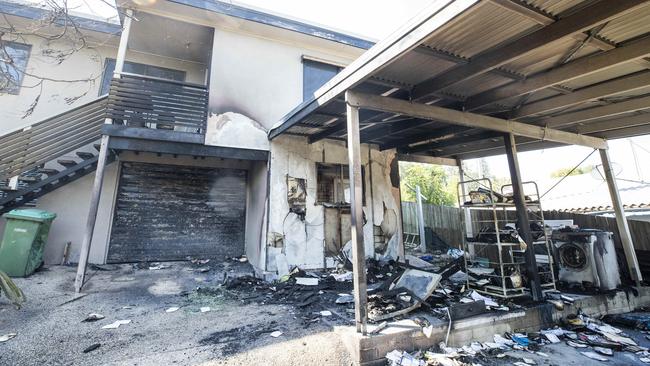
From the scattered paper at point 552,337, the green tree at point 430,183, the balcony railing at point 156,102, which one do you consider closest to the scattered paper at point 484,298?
the scattered paper at point 552,337

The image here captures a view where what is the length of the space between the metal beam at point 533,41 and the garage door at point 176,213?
221 inches

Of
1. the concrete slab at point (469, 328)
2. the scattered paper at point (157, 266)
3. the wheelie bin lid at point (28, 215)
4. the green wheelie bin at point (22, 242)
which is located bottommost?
the concrete slab at point (469, 328)

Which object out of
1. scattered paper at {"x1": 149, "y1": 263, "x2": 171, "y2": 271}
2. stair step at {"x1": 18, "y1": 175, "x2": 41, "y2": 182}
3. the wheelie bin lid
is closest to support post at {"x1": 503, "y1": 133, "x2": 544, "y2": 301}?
scattered paper at {"x1": 149, "y1": 263, "x2": 171, "y2": 271}

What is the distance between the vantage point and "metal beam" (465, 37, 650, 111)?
9.16 feet

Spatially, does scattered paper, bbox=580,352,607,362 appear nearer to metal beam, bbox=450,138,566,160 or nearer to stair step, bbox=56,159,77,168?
metal beam, bbox=450,138,566,160

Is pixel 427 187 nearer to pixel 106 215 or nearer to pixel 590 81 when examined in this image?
pixel 590 81

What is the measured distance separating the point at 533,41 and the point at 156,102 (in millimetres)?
6117

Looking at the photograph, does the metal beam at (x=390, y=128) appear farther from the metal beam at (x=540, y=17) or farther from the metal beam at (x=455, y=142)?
the metal beam at (x=540, y=17)

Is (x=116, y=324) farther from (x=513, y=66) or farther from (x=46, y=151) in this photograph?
(x=513, y=66)

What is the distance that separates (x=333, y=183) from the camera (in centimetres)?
657

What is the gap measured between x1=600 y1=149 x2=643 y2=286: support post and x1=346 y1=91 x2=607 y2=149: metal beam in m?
0.40

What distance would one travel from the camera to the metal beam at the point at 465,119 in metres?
3.53

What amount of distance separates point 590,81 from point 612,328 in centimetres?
346

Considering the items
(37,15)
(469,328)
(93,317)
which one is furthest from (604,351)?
(37,15)
